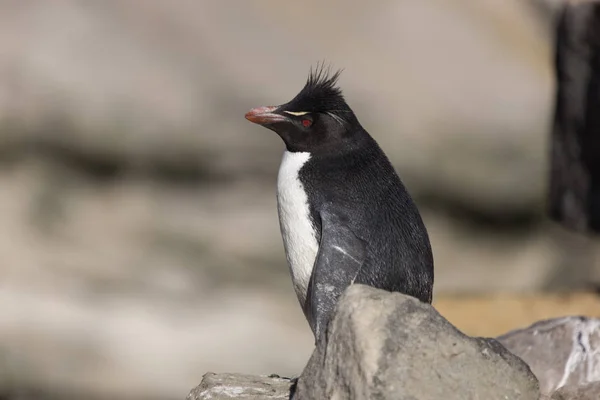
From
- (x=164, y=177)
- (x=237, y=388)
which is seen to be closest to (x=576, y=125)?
(x=164, y=177)

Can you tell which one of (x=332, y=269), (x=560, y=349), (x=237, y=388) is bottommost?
(x=237, y=388)

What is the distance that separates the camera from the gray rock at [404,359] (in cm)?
312

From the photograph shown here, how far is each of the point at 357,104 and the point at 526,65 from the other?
2.07m

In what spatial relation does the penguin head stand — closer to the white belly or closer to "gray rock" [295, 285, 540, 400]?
the white belly

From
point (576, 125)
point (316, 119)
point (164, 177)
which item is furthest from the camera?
point (576, 125)

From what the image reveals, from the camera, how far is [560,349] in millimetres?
5102

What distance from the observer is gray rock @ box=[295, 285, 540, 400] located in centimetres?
312

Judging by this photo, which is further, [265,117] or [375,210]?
[265,117]

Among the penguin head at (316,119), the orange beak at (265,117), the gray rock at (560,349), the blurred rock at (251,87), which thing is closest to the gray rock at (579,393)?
the gray rock at (560,349)

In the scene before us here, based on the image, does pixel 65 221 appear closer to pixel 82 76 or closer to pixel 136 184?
pixel 136 184

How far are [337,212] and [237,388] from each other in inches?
33.2

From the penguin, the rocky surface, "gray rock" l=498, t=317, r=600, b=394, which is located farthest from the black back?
"gray rock" l=498, t=317, r=600, b=394

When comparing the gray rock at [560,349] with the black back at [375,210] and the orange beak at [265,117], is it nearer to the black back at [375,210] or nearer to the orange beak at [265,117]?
the black back at [375,210]

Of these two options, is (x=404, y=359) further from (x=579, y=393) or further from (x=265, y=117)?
(x=265, y=117)
